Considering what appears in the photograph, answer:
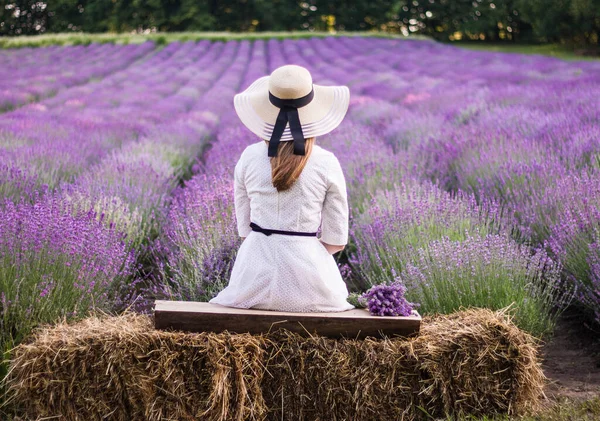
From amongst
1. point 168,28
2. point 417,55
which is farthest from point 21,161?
point 168,28

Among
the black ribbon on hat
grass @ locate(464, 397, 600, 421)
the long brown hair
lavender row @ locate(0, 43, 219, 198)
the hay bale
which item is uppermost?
the black ribbon on hat

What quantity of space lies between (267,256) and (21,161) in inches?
114

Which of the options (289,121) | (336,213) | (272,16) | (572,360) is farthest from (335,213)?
(272,16)

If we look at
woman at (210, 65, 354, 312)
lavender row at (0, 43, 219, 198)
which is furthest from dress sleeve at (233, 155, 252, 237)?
lavender row at (0, 43, 219, 198)

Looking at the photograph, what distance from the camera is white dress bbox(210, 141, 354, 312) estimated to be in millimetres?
2465

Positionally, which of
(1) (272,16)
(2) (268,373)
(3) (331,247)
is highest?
(3) (331,247)

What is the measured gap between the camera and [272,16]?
37625 millimetres

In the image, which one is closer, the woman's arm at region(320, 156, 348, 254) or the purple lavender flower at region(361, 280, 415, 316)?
the purple lavender flower at region(361, 280, 415, 316)

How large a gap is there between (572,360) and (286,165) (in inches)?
63.5

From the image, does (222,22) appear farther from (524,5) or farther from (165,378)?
(165,378)

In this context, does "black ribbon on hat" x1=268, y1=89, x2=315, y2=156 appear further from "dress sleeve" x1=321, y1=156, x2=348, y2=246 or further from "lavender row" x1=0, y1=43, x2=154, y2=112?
"lavender row" x1=0, y1=43, x2=154, y2=112

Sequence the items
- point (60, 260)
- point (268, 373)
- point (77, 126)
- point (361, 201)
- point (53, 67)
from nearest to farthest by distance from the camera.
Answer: point (268, 373)
point (60, 260)
point (361, 201)
point (77, 126)
point (53, 67)

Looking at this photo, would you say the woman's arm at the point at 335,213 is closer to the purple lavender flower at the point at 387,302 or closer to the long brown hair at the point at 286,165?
the long brown hair at the point at 286,165

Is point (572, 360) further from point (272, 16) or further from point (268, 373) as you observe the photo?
point (272, 16)
